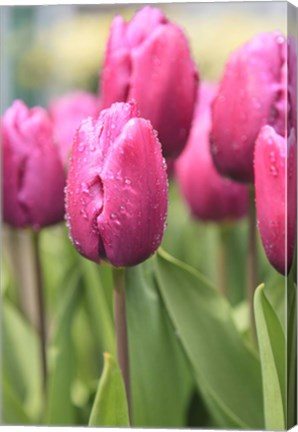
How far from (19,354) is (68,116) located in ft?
0.99

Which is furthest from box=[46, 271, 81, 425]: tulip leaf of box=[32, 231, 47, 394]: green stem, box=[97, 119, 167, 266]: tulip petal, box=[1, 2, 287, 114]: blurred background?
box=[1, 2, 287, 114]: blurred background

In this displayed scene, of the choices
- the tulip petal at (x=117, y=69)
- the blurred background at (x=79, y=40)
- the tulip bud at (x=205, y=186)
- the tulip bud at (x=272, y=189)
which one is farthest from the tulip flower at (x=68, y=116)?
the blurred background at (x=79, y=40)

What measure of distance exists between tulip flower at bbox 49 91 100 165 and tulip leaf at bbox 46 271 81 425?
0.18 metres

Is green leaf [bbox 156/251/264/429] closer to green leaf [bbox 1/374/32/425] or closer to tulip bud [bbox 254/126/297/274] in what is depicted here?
tulip bud [bbox 254/126/297/274]

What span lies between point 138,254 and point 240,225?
0.45 meters

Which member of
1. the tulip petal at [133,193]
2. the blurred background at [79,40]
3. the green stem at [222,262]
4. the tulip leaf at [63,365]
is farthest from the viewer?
the blurred background at [79,40]

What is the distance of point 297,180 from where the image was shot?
0.87 m

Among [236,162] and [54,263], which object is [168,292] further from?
[54,263]

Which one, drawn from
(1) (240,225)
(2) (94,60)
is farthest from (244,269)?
(2) (94,60)

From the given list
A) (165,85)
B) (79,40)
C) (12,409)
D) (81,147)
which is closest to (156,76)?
(165,85)

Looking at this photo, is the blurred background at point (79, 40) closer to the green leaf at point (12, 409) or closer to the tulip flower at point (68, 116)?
the tulip flower at point (68, 116)

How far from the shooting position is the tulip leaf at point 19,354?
3.66 feet

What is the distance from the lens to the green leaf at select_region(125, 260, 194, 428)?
858 millimetres

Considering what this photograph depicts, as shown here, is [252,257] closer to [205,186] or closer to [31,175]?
[205,186]
